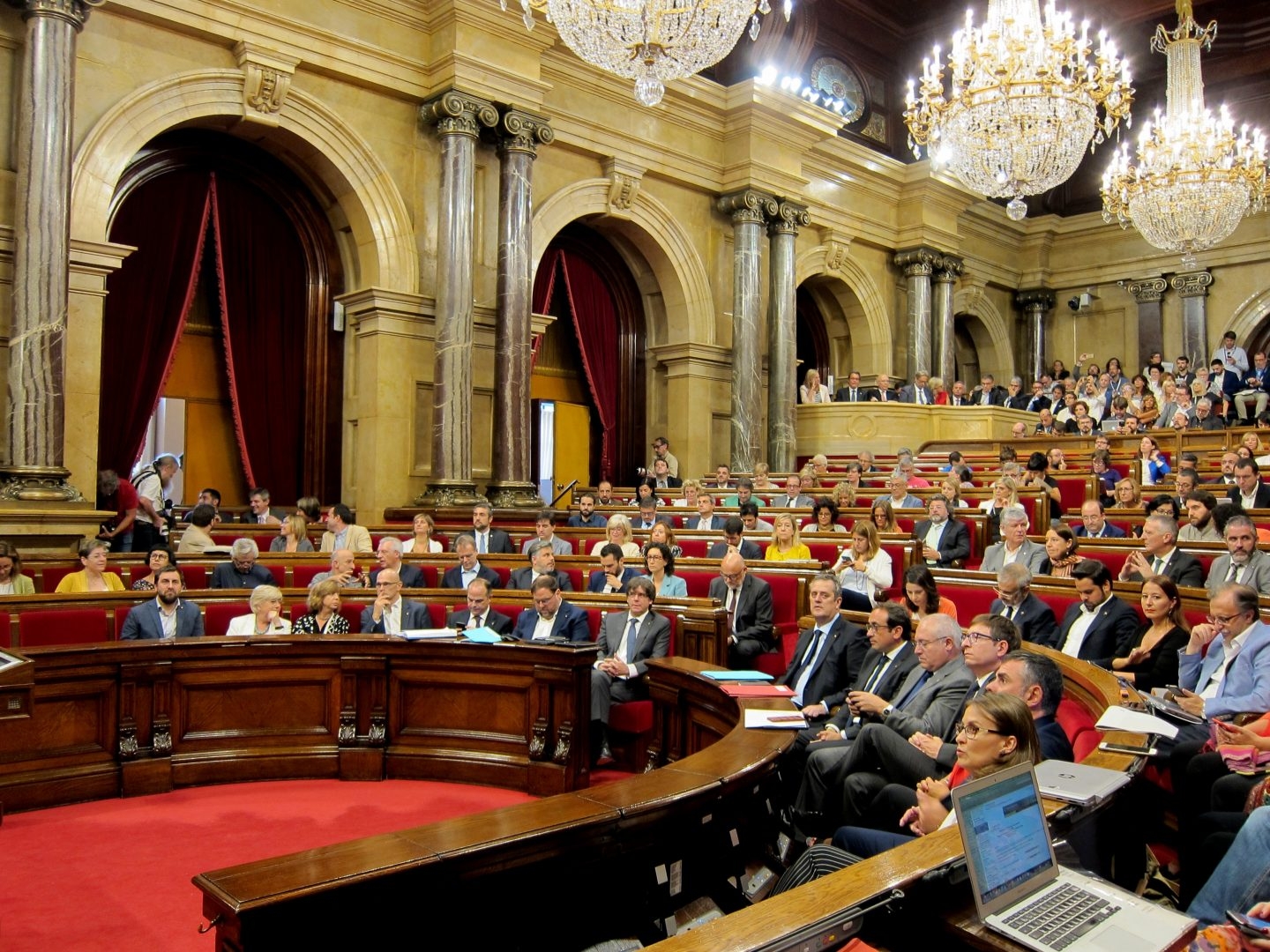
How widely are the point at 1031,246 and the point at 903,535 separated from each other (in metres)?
12.9

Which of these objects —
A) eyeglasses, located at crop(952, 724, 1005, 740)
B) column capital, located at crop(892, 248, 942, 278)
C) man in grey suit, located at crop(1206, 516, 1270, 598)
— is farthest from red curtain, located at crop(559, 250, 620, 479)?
eyeglasses, located at crop(952, 724, 1005, 740)

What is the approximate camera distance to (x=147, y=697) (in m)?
4.43

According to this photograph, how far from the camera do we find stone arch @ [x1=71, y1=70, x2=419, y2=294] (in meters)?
7.68

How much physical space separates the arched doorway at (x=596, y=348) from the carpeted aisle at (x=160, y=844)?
774 cm

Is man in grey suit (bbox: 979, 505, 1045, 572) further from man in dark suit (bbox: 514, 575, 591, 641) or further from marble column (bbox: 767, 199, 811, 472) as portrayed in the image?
marble column (bbox: 767, 199, 811, 472)

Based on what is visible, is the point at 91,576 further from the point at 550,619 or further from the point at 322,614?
the point at 550,619

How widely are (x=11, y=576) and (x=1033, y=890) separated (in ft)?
17.8

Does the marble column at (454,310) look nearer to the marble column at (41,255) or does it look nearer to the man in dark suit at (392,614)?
the marble column at (41,255)

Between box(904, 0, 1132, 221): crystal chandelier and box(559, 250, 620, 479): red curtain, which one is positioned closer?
box(904, 0, 1132, 221): crystal chandelier

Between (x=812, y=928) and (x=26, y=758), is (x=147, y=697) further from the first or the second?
(x=812, y=928)

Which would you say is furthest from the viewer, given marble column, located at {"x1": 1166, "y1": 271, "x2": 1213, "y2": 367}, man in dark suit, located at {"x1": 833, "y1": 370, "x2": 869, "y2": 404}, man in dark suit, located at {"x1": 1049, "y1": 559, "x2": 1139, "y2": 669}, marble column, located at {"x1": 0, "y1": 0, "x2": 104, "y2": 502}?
marble column, located at {"x1": 1166, "y1": 271, "x2": 1213, "y2": 367}

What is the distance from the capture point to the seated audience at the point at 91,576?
554 centimetres

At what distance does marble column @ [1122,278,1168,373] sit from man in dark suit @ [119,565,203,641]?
15662 mm

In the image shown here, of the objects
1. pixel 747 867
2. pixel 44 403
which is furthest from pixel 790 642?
pixel 44 403
